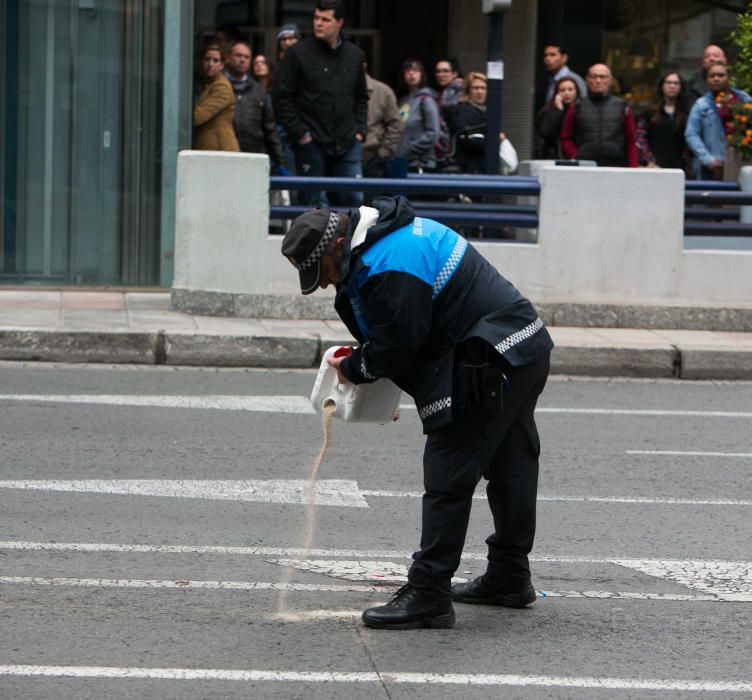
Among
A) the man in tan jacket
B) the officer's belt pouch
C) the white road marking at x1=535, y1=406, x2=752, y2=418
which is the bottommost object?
the white road marking at x1=535, y1=406, x2=752, y2=418

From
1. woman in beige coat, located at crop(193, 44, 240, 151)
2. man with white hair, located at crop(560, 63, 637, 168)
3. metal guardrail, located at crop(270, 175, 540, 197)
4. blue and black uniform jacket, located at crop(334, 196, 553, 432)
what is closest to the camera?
blue and black uniform jacket, located at crop(334, 196, 553, 432)

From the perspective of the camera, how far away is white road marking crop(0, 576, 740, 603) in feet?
18.4

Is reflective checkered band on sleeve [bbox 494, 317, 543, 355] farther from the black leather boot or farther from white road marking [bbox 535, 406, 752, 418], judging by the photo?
white road marking [bbox 535, 406, 752, 418]

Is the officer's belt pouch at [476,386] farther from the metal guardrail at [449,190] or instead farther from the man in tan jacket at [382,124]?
the man in tan jacket at [382,124]

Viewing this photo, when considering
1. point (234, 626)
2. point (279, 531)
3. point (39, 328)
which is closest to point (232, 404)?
point (39, 328)

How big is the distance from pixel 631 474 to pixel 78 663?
3.89m

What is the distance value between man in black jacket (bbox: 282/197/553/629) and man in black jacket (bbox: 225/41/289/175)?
824 cm

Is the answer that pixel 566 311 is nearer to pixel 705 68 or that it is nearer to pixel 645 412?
pixel 645 412

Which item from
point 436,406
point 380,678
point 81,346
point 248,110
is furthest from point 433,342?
point 248,110

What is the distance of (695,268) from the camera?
41.1 feet

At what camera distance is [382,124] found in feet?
45.2

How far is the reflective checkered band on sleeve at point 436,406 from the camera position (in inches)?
201

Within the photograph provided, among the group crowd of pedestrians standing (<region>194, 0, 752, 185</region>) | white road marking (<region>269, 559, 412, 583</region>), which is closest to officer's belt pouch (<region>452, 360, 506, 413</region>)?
white road marking (<region>269, 559, 412, 583</region>)

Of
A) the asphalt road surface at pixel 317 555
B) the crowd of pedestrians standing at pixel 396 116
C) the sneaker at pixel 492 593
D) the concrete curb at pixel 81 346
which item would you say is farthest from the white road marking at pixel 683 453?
the crowd of pedestrians standing at pixel 396 116
